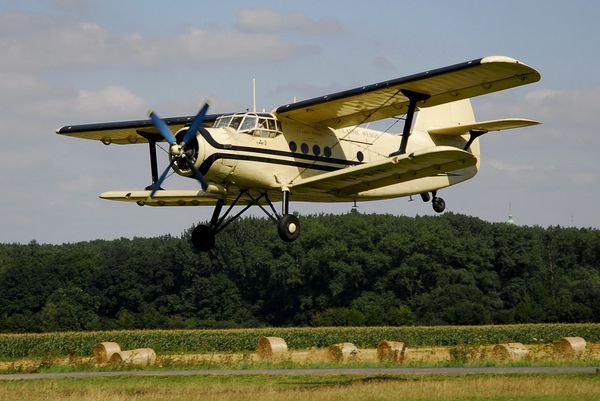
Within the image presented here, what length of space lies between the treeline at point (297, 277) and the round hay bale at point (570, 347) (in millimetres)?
42065

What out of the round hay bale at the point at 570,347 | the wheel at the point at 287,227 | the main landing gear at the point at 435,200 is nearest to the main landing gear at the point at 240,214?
the wheel at the point at 287,227

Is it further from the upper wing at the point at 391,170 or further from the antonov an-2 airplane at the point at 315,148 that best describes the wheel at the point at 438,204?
the upper wing at the point at 391,170

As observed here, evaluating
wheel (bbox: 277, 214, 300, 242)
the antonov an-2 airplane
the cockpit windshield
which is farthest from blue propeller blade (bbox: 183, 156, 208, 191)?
wheel (bbox: 277, 214, 300, 242)

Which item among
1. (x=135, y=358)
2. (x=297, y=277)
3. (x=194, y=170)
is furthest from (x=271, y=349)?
(x=297, y=277)

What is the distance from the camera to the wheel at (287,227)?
3166 centimetres

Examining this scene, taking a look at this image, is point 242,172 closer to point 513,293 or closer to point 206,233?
point 206,233

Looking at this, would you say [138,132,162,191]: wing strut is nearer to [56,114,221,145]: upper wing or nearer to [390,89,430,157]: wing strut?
[56,114,221,145]: upper wing

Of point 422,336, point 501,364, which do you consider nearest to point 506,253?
point 422,336

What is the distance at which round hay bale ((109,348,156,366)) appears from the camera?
128 feet

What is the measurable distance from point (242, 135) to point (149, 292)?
2581 inches

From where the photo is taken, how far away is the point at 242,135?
31953mm

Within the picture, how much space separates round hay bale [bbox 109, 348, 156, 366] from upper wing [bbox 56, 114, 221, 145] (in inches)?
290

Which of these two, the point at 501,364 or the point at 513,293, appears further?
the point at 513,293

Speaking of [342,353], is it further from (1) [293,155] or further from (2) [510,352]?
(1) [293,155]
